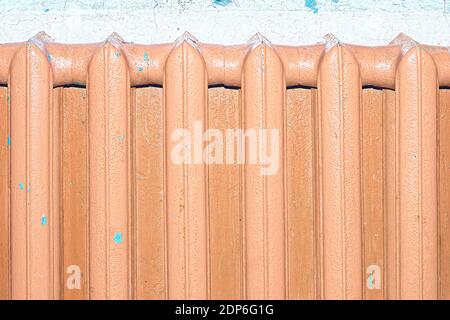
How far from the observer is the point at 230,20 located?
0.96 metres

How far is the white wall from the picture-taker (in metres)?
0.95

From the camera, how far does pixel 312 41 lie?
949 millimetres

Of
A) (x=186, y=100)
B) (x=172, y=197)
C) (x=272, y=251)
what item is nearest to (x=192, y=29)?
(x=186, y=100)

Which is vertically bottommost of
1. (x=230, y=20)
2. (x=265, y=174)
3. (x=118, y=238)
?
(x=118, y=238)

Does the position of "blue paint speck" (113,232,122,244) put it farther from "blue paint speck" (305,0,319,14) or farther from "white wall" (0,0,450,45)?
"blue paint speck" (305,0,319,14)

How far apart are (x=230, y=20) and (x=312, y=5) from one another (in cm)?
Result: 17

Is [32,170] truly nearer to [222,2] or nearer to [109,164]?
[109,164]

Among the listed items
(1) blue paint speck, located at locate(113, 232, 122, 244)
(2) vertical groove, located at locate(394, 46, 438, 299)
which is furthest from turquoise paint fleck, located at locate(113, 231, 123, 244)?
(2) vertical groove, located at locate(394, 46, 438, 299)

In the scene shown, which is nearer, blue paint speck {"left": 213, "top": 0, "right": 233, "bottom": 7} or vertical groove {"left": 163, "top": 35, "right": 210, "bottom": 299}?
vertical groove {"left": 163, "top": 35, "right": 210, "bottom": 299}

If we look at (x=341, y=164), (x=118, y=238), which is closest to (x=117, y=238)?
(x=118, y=238)

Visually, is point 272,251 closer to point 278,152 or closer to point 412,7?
point 278,152

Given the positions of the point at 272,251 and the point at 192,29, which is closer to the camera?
the point at 272,251
